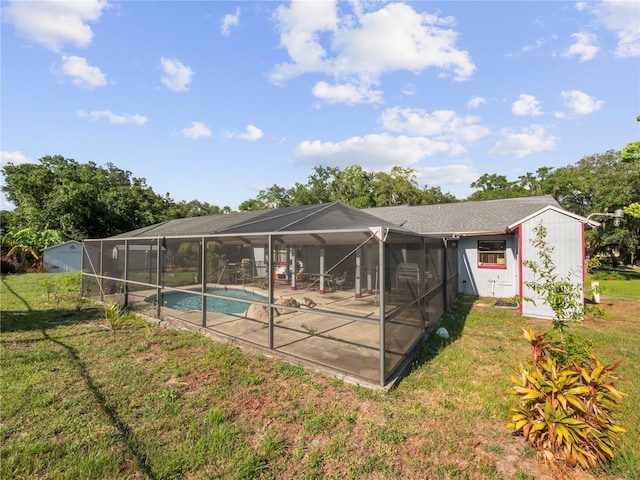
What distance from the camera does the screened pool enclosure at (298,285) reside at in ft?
15.5

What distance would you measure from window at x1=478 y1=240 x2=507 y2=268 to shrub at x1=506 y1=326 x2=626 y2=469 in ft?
32.0

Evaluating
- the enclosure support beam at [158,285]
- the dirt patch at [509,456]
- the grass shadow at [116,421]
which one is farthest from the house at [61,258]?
the dirt patch at [509,456]

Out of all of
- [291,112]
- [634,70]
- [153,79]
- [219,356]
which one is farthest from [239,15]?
[634,70]

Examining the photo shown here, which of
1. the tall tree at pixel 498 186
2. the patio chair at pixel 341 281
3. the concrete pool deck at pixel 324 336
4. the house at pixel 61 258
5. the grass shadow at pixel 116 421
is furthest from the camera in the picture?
the tall tree at pixel 498 186

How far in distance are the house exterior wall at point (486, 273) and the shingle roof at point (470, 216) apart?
1.82 ft

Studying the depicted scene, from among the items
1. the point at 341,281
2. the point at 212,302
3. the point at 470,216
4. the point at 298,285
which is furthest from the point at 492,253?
the point at 212,302

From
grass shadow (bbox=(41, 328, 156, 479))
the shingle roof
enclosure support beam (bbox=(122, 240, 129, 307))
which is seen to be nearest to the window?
the shingle roof

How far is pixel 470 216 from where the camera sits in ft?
44.3

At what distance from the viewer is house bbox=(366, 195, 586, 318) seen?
26.5ft

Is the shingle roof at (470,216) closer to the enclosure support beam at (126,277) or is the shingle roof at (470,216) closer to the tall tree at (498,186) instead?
the enclosure support beam at (126,277)

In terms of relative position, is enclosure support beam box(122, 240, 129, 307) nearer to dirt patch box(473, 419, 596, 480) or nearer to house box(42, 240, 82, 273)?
dirt patch box(473, 419, 596, 480)

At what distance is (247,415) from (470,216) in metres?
13.1

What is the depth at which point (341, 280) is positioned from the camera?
35.6ft

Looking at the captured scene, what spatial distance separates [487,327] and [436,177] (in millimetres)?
38498
